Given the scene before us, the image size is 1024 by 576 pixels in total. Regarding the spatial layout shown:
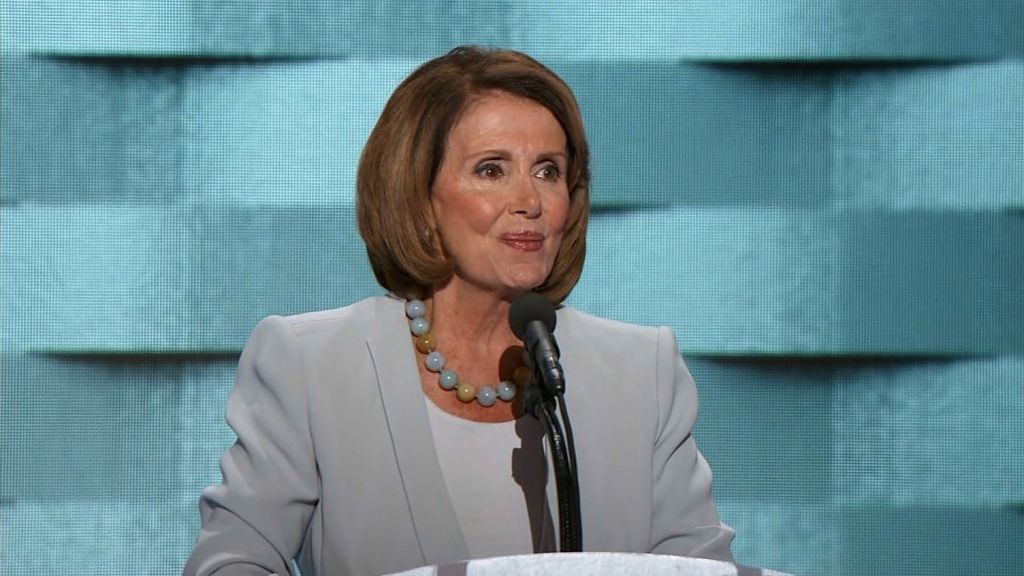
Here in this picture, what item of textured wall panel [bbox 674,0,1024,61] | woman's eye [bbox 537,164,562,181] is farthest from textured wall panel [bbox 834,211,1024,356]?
woman's eye [bbox 537,164,562,181]

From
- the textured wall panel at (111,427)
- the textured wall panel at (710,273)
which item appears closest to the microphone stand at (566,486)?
the textured wall panel at (710,273)

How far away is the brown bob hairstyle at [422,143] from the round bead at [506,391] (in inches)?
6.9

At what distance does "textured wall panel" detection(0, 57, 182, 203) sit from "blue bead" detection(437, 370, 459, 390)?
147cm

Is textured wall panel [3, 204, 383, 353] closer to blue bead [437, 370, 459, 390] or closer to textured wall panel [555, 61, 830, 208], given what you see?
textured wall panel [555, 61, 830, 208]

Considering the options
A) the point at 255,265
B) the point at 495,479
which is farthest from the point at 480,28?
the point at 495,479

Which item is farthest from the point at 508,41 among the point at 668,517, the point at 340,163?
the point at 668,517

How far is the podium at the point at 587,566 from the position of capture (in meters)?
1.14

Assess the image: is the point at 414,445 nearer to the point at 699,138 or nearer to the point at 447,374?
the point at 447,374

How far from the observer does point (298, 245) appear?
324 centimetres

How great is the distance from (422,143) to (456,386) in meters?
0.35

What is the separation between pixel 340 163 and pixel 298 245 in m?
0.22

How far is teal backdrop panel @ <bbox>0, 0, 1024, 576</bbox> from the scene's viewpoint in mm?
3234

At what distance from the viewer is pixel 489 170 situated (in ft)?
6.38

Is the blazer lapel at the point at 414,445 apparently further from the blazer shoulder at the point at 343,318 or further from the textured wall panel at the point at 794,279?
the textured wall panel at the point at 794,279
